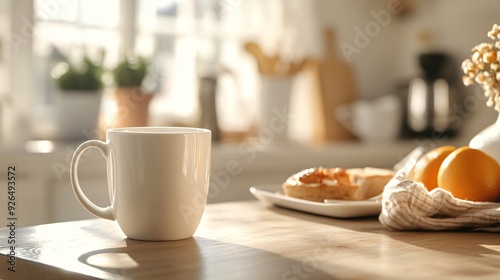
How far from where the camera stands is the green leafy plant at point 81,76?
238cm

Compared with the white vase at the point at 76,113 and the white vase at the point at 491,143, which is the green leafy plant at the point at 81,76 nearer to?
the white vase at the point at 76,113

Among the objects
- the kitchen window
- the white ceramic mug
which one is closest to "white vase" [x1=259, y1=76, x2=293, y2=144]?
the kitchen window

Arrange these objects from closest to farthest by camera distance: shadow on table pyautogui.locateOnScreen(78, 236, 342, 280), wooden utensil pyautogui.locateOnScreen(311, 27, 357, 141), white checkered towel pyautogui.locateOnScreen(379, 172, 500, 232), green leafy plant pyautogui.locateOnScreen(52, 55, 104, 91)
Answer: shadow on table pyautogui.locateOnScreen(78, 236, 342, 280)
white checkered towel pyautogui.locateOnScreen(379, 172, 500, 232)
green leafy plant pyautogui.locateOnScreen(52, 55, 104, 91)
wooden utensil pyautogui.locateOnScreen(311, 27, 357, 141)

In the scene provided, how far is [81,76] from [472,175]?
170 cm

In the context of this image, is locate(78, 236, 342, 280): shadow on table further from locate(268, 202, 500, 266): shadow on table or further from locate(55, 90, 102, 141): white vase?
locate(55, 90, 102, 141): white vase

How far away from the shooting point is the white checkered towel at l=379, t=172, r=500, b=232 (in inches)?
37.1

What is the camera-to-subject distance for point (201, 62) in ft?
9.37

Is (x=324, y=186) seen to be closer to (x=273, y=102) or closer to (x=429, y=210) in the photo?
(x=429, y=210)

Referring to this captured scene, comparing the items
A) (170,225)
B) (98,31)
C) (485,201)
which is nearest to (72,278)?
(170,225)

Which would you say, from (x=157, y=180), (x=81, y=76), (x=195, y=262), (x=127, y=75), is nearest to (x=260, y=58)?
(x=127, y=75)

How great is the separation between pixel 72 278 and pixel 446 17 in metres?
2.78

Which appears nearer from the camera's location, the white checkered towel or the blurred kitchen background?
the white checkered towel

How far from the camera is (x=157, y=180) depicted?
0.85 m

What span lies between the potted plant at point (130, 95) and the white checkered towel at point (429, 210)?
1.60 m
